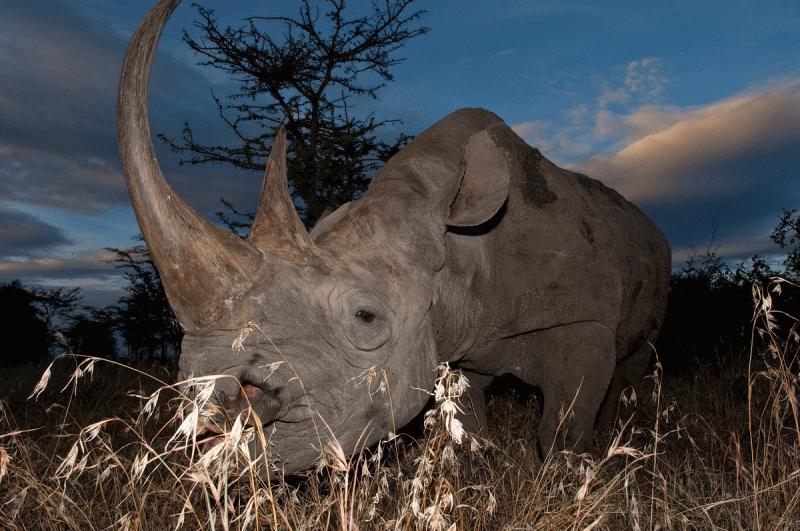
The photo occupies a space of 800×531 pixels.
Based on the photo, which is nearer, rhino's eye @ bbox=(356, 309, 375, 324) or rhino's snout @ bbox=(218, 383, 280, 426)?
rhino's snout @ bbox=(218, 383, 280, 426)

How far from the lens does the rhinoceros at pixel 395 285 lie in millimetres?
2557

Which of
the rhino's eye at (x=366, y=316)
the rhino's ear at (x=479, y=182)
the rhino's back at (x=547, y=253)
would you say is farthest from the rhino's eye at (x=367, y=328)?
the rhino's back at (x=547, y=253)

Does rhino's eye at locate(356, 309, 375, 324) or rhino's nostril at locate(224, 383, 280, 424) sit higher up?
rhino's eye at locate(356, 309, 375, 324)

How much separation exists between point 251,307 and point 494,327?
196 centimetres

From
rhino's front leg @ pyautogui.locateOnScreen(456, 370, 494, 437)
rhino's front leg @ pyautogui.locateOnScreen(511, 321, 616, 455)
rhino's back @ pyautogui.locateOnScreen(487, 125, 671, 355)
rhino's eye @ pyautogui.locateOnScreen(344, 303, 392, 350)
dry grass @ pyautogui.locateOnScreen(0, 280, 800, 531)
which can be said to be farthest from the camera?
rhino's front leg @ pyautogui.locateOnScreen(456, 370, 494, 437)

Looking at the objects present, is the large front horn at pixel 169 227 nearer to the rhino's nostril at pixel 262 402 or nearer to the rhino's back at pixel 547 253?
the rhino's nostril at pixel 262 402

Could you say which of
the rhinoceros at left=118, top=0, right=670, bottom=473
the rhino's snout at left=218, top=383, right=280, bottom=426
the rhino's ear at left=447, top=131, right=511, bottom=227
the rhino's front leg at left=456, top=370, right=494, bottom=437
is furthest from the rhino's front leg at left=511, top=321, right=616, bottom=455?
the rhino's snout at left=218, top=383, right=280, bottom=426

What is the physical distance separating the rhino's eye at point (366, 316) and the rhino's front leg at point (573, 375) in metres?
1.69

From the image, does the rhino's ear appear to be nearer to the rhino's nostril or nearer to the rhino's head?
the rhino's head

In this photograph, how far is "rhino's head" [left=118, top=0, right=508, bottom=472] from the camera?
2529mm

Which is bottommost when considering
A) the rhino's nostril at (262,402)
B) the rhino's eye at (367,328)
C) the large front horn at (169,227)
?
the rhino's nostril at (262,402)

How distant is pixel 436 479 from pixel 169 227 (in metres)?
1.32

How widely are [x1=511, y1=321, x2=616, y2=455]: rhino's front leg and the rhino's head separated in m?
1.18

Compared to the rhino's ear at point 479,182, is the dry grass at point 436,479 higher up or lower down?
lower down
